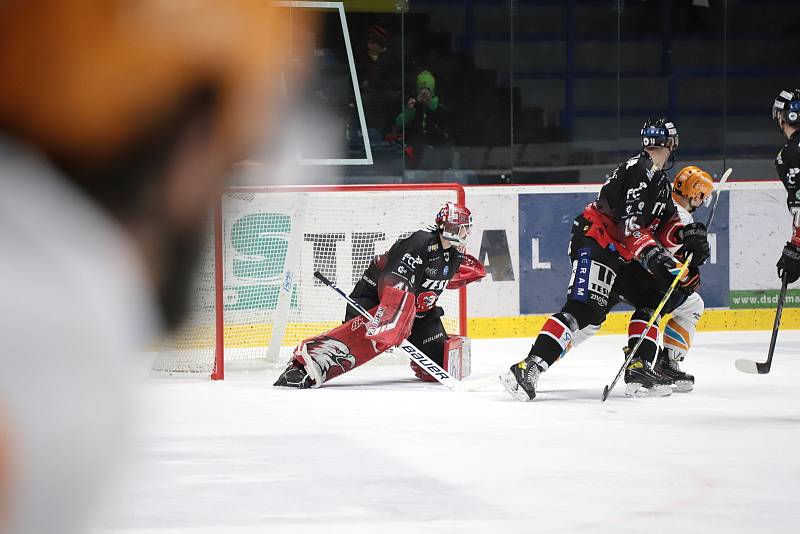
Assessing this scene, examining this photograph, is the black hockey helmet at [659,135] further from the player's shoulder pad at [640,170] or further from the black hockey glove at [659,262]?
the black hockey glove at [659,262]

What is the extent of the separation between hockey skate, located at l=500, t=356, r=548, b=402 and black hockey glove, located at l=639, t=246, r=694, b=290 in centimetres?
57

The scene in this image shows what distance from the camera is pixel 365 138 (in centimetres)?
825

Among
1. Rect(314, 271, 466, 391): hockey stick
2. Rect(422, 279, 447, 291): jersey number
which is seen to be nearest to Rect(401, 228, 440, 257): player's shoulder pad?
Rect(422, 279, 447, 291): jersey number

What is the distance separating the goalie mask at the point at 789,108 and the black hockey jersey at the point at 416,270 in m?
1.56

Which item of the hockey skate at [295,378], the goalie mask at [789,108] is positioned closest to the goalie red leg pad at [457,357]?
the hockey skate at [295,378]

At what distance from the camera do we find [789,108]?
15.5 ft

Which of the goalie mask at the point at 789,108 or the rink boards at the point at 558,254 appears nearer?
the goalie mask at the point at 789,108

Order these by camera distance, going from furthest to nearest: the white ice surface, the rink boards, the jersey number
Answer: the rink boards < the jersey number < the white ice surface

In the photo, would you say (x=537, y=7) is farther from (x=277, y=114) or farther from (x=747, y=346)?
(x=277, y=114)

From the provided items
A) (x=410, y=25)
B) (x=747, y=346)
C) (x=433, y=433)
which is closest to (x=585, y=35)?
(x=410, y=25)

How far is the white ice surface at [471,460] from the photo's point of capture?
264 cm

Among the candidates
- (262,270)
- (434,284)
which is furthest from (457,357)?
(262,270)

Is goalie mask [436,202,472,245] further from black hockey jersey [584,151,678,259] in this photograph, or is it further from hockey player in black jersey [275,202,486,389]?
black hockey jersey [584,151,678,259]

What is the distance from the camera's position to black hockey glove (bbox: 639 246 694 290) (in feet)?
15.9
